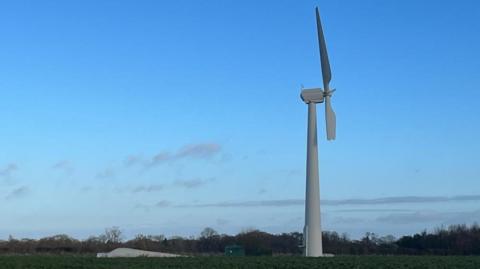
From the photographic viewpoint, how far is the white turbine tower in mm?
48312

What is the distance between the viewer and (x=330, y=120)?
50.6 m

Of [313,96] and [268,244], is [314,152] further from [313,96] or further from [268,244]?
[268,244]

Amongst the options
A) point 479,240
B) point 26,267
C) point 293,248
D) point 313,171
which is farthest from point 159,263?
point 479,240

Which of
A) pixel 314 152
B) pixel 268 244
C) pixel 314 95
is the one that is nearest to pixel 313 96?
pixel 314 95

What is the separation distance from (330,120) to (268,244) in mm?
58066

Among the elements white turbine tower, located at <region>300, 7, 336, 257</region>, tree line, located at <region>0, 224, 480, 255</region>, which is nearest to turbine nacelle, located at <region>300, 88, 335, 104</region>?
white turbine tower, located at <region>300, 7, 336, 257</region>

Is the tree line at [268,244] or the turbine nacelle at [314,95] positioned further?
the tree line at [268,244]

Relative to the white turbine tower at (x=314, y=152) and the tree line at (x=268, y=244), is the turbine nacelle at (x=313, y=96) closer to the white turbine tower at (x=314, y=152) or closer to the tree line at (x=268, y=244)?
the white turbine tower at (x=314, y=152)

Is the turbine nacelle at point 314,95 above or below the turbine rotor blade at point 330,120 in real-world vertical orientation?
above

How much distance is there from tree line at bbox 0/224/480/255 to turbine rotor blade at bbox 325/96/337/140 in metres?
37.8

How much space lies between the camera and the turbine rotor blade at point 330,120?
50.6 metres

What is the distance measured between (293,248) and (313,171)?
58051 millimetres

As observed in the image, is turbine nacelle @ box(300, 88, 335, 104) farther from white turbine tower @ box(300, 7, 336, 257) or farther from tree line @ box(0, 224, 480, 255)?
tree line @ box(0, 224, 480, 255)

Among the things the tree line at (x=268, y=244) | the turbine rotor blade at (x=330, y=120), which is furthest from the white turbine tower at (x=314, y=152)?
the tree line at (x=268, y=244)
